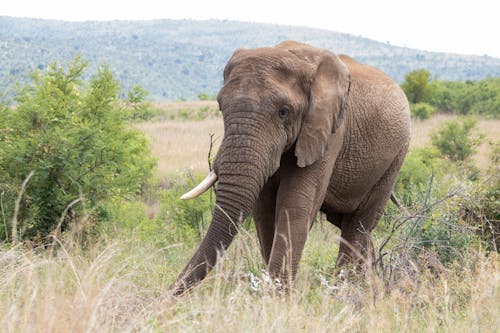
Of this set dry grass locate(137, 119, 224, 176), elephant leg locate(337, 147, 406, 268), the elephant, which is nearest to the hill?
dry grass locate(137, 119, 224, 176)

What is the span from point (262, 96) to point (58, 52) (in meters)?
107

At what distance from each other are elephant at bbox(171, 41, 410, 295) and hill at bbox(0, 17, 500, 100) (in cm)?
6986

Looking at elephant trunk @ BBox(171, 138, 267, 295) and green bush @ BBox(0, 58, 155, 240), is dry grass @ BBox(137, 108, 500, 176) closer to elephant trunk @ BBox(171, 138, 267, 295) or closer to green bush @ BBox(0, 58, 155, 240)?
green bush @ BBox(0, 58, 155, 240)

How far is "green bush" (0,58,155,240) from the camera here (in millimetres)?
7621

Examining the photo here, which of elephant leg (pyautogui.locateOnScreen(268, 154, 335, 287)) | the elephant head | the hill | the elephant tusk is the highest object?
the elephant head

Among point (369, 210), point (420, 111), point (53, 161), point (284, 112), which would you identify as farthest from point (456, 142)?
point (284, 112)

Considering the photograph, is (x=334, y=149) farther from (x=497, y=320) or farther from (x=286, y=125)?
(x=497, y=320)

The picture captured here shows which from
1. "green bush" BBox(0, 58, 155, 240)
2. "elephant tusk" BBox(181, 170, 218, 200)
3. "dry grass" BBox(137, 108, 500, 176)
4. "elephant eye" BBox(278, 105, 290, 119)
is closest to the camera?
"elephant tusk" BBox(181, 170, 218, 200)

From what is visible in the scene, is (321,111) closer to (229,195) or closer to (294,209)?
(294,209)

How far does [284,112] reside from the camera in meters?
5.73

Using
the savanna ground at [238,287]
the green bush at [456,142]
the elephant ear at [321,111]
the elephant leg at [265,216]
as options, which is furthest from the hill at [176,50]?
the elephant ear at [321,111]

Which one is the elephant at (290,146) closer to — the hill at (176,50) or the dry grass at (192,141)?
the dry grass at (192,141)

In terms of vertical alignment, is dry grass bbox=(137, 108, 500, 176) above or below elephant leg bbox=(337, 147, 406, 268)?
below

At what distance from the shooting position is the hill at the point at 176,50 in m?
110
